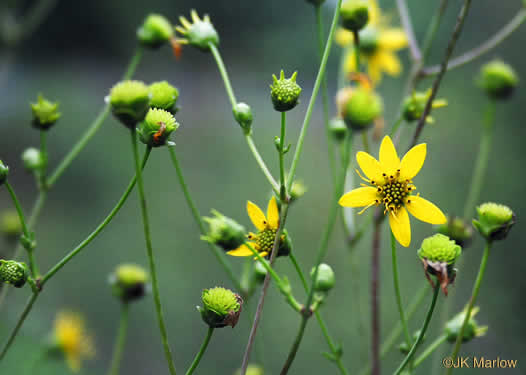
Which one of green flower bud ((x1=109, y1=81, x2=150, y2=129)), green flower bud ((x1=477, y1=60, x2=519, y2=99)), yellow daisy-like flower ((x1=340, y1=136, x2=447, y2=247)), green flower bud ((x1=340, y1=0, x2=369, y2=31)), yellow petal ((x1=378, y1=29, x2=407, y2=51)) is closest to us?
green flower bud ((x1=109, y1=81, x2=150, y2=129))

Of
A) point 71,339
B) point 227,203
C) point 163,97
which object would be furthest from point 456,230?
point 227,203

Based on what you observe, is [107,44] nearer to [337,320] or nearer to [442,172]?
[442,172]

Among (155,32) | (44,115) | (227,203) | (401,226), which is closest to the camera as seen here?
(401,226)

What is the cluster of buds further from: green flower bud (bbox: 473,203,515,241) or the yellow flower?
the yellow flower

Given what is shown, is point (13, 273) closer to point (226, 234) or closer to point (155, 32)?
point (226, 234)

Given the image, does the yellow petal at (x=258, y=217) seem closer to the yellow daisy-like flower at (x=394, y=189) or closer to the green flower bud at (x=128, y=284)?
the yellow daisy-like flower at (x=394, y=189)

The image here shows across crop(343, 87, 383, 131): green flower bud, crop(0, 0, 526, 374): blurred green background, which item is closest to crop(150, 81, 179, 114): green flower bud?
crop(343, 87, 383, 131): green flower bud
